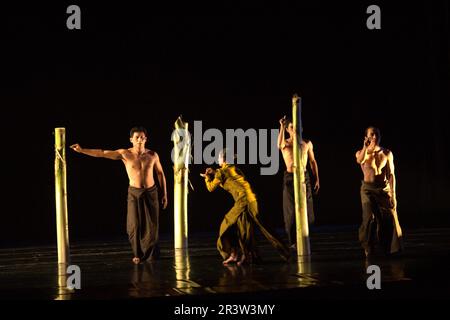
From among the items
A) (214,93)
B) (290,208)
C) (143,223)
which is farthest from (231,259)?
(214,93)

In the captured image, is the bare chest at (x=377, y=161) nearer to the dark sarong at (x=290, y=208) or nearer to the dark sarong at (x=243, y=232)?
the dark sarong at (x=243, y=232)

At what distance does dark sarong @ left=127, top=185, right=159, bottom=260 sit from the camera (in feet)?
32.4

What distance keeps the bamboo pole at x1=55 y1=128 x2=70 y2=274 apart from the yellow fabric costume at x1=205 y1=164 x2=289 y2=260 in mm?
1557

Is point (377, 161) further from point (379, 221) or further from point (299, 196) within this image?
point (299, 196)

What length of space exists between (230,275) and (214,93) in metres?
6.17

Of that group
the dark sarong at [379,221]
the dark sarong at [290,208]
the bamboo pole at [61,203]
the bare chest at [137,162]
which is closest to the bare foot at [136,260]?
the bamboo pole at [61,203]

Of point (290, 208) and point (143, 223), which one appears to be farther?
point (290, 208)

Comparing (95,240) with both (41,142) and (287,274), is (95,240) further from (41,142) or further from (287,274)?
(287,274)

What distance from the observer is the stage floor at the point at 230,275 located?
698 cm

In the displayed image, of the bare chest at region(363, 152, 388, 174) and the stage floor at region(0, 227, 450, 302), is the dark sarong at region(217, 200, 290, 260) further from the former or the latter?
the bare chest at region(363, 152, 388, 174)

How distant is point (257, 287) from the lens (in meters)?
7.30

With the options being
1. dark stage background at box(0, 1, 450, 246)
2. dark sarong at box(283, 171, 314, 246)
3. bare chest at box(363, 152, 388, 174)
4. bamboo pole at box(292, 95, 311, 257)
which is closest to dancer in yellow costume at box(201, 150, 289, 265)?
bamboo pole at box(292, 95, 311, 257)

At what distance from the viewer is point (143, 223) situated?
32.7ft
